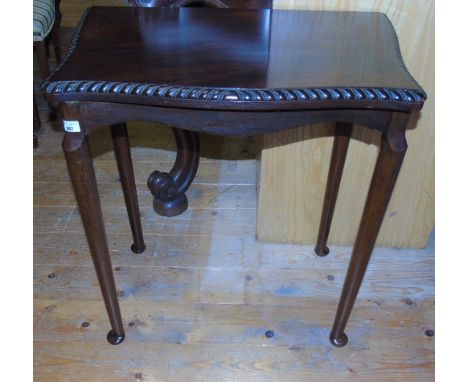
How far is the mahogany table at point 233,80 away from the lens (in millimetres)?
789

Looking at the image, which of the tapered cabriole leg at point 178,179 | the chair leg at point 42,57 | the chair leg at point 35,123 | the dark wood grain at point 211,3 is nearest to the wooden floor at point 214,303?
the tapered cabriole leg at point 178,179

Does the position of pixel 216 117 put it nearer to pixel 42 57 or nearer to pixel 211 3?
pixel 211 3

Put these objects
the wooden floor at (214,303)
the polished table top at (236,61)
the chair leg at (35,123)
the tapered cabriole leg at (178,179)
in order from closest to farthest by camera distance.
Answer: the polished table top at (236,61), the wooden floor at (214,303), the tapered cabriole leg at (178,179), the chair leg at (35,123)

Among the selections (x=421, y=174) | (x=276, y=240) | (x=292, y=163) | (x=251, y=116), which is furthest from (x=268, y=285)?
(x=251, y=116)

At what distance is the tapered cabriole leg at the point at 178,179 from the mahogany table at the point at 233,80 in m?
0.49

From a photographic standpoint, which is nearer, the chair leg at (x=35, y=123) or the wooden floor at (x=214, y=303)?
the wooden floor at (x=214, y=303)

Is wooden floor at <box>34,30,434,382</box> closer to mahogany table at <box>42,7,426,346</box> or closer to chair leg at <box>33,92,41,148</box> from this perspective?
mahogany table at <box>42,7,426,346</box>

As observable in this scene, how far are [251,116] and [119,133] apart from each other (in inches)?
20.5

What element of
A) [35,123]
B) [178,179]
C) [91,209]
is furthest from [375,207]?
[35,123]

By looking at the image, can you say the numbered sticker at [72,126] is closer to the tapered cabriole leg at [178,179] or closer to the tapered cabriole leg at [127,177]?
the tapered cabriole leg at [127,177]

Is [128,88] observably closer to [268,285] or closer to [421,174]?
[268,285]

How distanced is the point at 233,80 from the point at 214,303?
69 centimetres

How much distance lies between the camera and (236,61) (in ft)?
2.87

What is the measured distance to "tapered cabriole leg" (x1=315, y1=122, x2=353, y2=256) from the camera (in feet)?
4.06
